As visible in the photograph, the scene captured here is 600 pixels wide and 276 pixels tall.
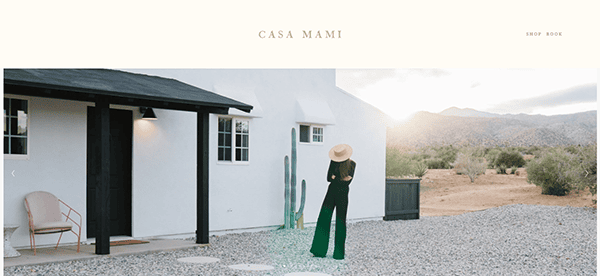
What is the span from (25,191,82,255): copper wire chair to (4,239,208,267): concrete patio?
0.45 feet

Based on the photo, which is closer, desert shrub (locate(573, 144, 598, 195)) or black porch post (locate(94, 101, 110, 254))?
black porch post (locate(94, 101, 110, 254))

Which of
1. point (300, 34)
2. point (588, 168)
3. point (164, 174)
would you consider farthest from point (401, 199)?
point (300, 34)

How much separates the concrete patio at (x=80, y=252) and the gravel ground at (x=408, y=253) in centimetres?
11

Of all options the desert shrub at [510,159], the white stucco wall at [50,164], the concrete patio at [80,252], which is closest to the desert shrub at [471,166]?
the desert shrub at [510,159]

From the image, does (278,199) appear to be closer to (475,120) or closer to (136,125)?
(136,125)

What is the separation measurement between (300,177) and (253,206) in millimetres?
1517

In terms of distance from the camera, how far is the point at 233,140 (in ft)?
30.7

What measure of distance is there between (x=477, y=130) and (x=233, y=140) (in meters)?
25.0

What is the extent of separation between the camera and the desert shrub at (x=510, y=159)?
2720 cm

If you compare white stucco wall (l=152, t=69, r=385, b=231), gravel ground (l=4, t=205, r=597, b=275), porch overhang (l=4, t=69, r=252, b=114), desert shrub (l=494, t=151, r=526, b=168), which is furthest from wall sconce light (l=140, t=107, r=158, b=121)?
desert shrub (l=494, t=151, r=526, b=168)

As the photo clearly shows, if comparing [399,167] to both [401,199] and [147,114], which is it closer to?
[401,199]

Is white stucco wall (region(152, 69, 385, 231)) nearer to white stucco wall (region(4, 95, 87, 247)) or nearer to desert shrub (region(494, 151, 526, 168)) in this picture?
white stucco wall (region(4, 95, 87, 247))

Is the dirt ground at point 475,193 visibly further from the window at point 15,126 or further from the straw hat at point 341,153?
the window at point 15,126

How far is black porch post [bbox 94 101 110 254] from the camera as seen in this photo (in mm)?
6172
